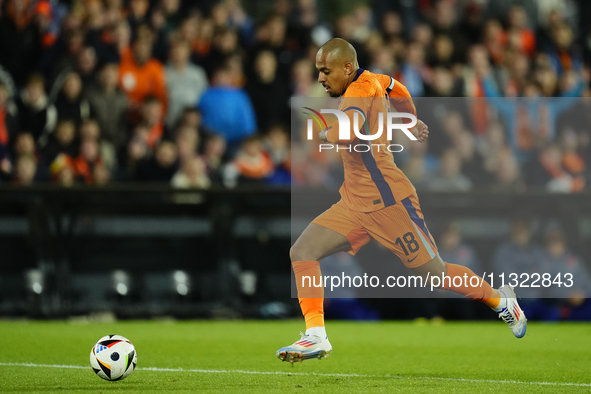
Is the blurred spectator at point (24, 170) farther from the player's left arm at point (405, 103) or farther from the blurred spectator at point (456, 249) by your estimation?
the player's left arm at point (405, 103)

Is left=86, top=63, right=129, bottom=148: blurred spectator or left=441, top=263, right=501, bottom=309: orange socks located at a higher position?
left=86, top=63, right=129, bottom=148: blurred spectator

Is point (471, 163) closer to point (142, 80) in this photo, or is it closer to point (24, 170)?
point (142, 80)

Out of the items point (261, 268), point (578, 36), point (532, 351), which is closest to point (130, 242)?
point (261, 268)

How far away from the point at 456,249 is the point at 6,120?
19.1ft

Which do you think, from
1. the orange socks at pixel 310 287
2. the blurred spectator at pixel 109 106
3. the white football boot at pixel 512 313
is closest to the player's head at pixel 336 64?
the orange socks at pixel 310 287

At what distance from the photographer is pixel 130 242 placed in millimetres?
10625

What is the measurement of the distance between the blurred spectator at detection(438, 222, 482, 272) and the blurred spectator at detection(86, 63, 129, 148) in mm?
4350

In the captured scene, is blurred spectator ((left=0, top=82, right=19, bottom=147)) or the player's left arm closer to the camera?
the player's left arm

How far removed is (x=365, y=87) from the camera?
18.6ft

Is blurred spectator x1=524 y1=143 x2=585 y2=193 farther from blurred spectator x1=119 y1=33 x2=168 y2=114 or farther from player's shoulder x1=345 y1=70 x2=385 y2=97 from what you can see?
player's shoulder x1=345 y1=70 x2=385 y2=97

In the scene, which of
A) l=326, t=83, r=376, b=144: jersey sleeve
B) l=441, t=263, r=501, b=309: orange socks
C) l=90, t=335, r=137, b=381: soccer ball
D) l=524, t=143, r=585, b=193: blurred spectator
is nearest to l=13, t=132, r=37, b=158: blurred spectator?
l=90, t=335, r=137, b=381: soccer ball

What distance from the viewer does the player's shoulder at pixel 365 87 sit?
562 cm

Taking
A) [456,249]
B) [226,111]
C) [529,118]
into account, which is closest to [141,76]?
[226,111]

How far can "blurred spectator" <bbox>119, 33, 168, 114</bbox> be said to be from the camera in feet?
38.3
